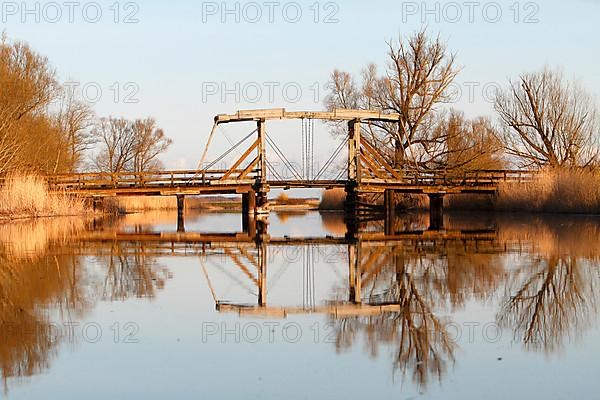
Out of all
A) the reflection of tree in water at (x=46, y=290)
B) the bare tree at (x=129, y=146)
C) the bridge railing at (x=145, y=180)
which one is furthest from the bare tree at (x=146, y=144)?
the reflection of tree in water at (x=46, y=290)

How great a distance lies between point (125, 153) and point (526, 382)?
6583 centimetres

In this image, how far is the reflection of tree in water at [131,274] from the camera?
397 inches

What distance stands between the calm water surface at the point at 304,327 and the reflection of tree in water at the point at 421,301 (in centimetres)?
2

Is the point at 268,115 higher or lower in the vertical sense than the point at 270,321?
higher

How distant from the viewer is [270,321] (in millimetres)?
7961

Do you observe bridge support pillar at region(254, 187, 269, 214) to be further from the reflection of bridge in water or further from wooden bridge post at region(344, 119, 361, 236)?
the reflection of bridge in water

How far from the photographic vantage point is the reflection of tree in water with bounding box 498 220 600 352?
22.9 feet

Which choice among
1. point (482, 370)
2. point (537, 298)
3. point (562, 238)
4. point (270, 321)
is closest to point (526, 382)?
point (482, 370)

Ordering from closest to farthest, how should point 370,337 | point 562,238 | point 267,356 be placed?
1. point 267,356
2. point 370,337
3. point 562,238

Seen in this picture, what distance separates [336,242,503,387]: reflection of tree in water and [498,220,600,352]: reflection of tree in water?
0.49 m

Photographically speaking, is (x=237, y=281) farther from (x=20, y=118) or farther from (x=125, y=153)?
(x=125, y=153)

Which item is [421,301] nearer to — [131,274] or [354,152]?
[131,274]

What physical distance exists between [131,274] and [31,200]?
21.8 metres

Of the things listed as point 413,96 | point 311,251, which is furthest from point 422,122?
point 311,251
